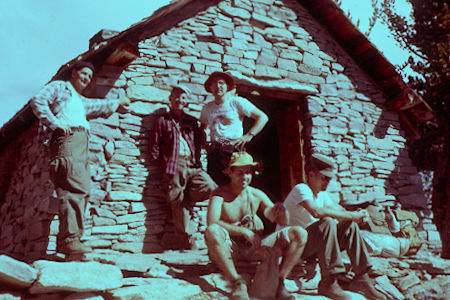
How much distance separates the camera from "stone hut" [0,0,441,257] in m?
5.40

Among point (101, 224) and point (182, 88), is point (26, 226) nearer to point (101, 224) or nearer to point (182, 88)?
point (101, 224)

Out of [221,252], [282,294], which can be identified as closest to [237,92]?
[221,252]

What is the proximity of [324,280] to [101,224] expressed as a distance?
9.10 ft

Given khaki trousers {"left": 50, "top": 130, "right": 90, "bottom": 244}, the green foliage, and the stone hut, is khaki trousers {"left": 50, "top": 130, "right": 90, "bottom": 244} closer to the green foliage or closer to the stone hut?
the stone hut

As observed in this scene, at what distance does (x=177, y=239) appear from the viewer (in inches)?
213

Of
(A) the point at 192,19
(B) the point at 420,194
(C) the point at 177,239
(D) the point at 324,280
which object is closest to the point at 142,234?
(C) the point at 177,239

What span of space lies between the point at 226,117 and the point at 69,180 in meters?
2.07

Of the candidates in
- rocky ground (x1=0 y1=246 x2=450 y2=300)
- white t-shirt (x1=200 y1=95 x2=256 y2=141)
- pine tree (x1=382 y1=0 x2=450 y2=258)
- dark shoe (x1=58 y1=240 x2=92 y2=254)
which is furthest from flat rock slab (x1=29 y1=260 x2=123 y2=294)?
pine tree (x1=382 y1=0 x2=450 y2=258)

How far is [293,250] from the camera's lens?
3785mm

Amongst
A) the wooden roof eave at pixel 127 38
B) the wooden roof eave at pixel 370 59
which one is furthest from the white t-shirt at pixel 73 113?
the wooden roof eave at pixel 370 59

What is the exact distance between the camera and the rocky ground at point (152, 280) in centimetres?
349

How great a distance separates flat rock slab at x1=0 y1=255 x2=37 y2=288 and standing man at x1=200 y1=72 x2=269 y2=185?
94.8 inches

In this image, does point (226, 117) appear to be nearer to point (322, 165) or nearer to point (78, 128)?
point (322, 165)

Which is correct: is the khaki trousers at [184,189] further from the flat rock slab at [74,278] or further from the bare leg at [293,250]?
the bare leg at [293,250]
